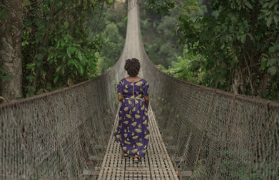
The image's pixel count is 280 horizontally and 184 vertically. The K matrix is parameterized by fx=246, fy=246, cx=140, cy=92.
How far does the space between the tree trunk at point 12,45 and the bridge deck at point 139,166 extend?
3.35 feet

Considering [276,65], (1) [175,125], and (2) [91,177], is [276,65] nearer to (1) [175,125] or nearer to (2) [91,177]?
(1) [175,125]

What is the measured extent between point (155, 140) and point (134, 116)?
0.69 metres

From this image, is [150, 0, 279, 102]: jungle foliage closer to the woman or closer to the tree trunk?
the woman

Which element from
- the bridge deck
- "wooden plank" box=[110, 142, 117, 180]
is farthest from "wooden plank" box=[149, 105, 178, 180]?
"wooden plank" box=[110, 142, 117, 180]

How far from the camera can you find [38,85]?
249 cm

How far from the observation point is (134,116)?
220 centimetres

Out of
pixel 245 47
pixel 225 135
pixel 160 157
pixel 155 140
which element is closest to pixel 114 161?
pixel 160 157

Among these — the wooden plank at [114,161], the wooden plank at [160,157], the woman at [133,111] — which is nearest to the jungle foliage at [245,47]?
the woman at [133,111]

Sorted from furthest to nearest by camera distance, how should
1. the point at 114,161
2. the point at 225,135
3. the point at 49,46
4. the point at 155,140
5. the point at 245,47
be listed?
the point at 155,140, the point at 49,46, the point at 114,161, the point at 245,47, the point at 225,135

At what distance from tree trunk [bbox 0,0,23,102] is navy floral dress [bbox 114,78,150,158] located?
0.91m

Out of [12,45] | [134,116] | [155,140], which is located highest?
[12,45]

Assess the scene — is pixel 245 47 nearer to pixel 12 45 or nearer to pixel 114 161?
pixel 114 161

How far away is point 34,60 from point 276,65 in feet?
6.63

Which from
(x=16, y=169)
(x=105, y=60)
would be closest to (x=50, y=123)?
(x=16, y=169)
